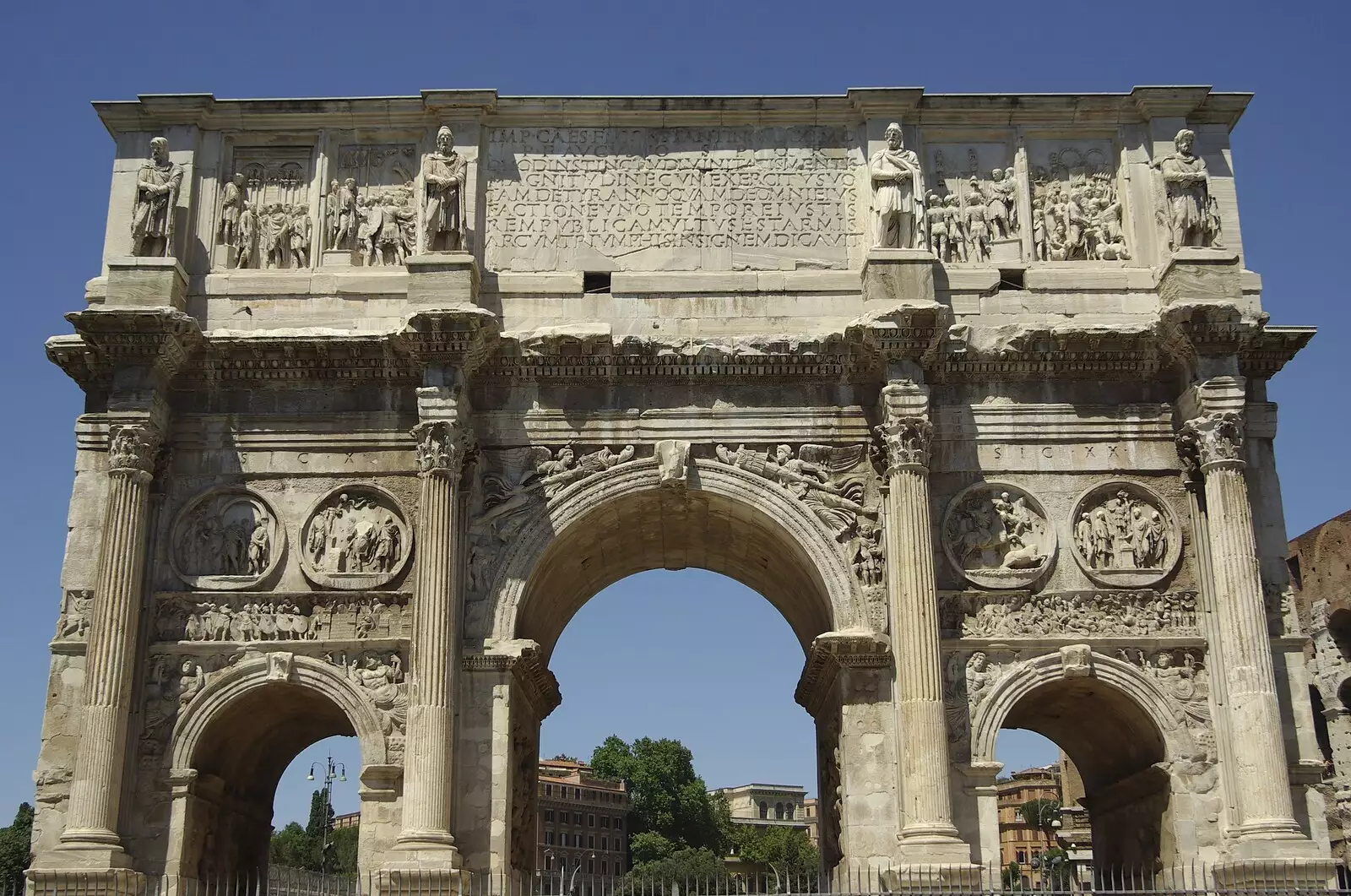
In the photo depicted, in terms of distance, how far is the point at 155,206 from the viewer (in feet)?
52.7

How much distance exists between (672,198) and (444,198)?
103 inches

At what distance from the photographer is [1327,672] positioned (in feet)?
80.1

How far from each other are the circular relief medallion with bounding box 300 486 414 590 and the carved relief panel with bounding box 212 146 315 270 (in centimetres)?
289

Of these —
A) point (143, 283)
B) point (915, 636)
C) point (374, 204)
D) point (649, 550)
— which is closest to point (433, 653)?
point (649, 550)

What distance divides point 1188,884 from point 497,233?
393 inches

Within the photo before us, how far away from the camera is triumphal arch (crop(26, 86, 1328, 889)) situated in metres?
14.6

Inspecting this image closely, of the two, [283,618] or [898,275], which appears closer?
[283,618]

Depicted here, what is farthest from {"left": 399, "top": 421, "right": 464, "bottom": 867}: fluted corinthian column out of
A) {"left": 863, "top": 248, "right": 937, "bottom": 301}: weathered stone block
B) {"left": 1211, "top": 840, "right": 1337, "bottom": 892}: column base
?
{"left": 1211, "top": 840, "right": 1337, "bottom": 892}: column base

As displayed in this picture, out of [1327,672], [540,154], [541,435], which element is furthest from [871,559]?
[1327,672]

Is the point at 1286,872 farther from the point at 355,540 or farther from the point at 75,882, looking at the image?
the point at 75,882

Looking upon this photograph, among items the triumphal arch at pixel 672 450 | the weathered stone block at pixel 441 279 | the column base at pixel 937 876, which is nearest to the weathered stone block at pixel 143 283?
the triumphal arch at pixel 672 450

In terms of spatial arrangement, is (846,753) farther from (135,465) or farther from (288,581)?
(135,465)

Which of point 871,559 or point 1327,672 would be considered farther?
point 1327,672

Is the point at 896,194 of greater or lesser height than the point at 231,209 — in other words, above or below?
below
